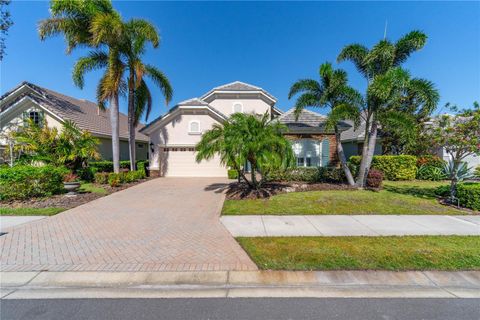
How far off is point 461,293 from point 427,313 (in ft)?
3.31

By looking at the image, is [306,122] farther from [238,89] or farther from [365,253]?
[365,253]

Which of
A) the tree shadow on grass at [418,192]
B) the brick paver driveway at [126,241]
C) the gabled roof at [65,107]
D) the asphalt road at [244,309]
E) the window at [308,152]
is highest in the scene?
the gabled roof at [65,107]

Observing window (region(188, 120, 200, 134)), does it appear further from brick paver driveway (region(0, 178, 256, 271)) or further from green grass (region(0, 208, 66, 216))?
green grass (region(0, 208, 66, 216))

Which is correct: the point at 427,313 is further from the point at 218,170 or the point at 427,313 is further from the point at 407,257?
the point at 218,170

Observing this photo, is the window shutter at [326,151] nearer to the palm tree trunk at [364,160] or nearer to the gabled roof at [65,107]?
the palm tree trunk at [364,160]

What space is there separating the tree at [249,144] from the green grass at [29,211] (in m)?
5.50

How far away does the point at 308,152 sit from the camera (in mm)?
14891

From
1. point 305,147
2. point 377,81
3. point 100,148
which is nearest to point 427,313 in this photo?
point 377,81

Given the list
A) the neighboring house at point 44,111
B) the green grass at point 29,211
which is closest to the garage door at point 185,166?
the neighboring house at point 44,111

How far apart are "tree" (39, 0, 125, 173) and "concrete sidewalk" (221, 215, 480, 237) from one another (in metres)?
11.3

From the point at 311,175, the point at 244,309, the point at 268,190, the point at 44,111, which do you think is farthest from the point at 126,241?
the point at 44,111

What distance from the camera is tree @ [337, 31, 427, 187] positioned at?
9.19 meters

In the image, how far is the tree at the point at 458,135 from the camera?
797 cm

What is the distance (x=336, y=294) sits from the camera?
3.32m
